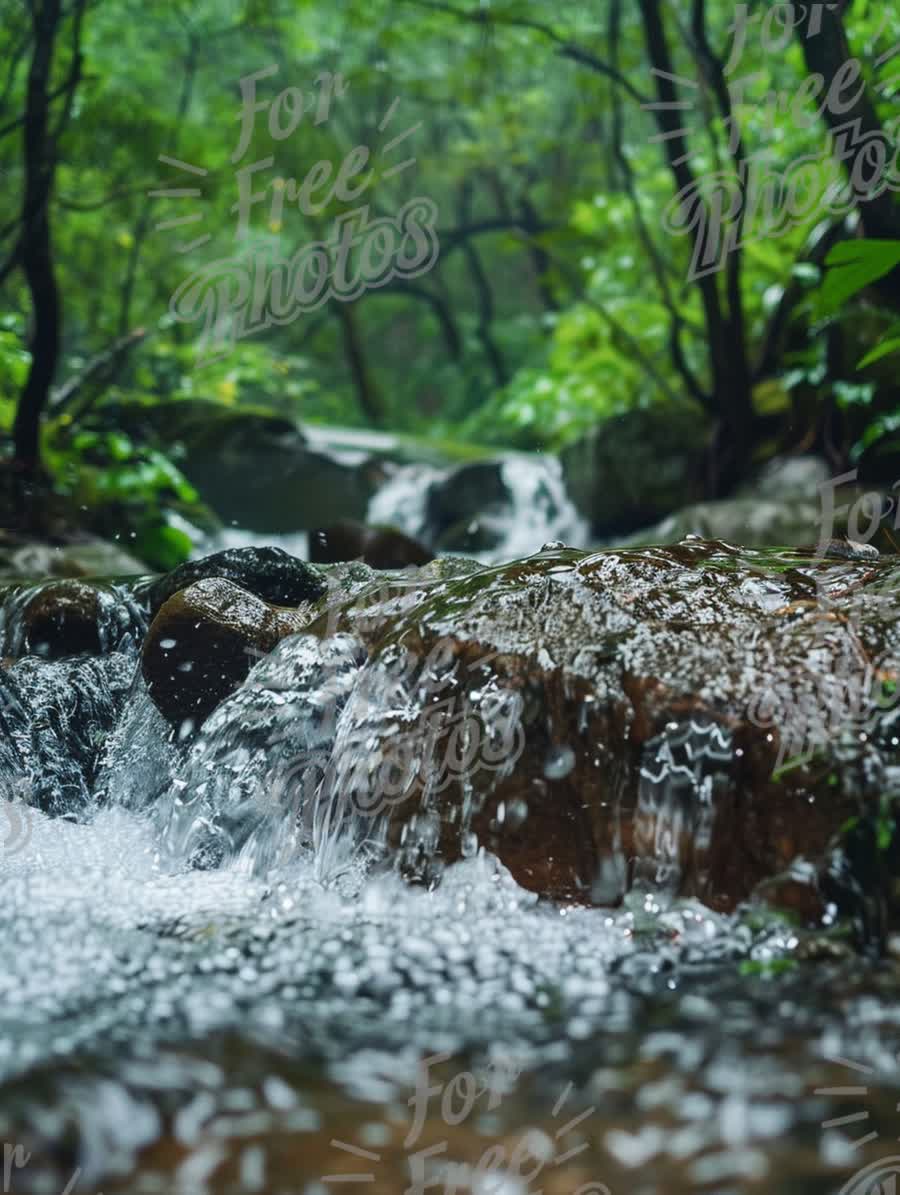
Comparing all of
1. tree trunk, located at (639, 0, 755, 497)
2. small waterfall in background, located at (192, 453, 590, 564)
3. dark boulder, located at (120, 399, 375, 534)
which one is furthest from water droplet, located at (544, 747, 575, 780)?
dark boulder, located at (120, 399, 375, 534)

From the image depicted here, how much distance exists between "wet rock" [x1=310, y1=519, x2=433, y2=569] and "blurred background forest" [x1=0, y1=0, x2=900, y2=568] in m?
1.22

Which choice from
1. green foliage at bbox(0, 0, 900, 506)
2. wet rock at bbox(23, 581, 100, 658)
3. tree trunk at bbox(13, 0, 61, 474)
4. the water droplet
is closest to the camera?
the water droplet

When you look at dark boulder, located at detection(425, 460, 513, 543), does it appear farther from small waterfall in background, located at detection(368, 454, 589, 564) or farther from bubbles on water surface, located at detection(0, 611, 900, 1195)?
bubbles on water surface, located at detection(0, 611, 900, 1195)

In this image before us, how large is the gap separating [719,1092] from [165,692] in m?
2.04

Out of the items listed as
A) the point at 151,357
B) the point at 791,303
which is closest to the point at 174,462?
the point at 151,357

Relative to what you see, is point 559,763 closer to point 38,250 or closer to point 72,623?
point 72,623

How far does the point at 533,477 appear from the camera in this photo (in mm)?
8305

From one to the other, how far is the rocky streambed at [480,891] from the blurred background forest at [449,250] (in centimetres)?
97

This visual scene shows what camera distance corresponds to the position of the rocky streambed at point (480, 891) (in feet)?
4.70

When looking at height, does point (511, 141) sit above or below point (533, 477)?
above

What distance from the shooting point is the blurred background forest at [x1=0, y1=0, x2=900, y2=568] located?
18.9 ft

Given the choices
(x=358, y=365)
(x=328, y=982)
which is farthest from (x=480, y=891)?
(x=358, y=365)

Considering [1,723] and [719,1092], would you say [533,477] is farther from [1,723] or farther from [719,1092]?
[719,1092]

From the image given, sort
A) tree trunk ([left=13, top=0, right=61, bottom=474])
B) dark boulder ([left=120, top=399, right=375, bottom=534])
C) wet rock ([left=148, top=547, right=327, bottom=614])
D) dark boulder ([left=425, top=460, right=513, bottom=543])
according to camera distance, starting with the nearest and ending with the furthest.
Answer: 1. wet rock ([left=148, top=547, right=327, bottom=614])
2. tree trunk ([left=13, top=0, right=61, bottom=474])
3. dark boulder ([left=425, top=460, right=513, bottom=543])
4. dark boulder ([left=120, top=399, right=375, bottom=534])
